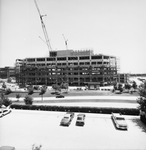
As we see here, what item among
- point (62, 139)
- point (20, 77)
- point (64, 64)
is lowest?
point (62, 139)

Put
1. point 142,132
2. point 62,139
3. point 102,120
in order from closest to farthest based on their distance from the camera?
point 62,139 < point 142,132 < point 102,120

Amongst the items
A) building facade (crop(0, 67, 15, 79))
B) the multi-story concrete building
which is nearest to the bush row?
the multi-story concrete building

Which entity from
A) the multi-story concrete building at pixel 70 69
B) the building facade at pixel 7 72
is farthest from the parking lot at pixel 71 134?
the building facade at pixel 7 72

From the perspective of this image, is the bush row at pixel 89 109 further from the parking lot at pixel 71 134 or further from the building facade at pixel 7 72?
the building facade at pixel 7 72

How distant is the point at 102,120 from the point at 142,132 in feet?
26.8

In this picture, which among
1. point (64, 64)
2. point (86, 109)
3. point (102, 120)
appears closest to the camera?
point (102, 120)

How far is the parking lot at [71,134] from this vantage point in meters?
20.8

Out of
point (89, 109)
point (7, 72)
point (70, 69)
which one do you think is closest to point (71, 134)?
point (89, 109)

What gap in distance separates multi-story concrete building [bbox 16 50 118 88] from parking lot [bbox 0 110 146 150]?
7141 cm

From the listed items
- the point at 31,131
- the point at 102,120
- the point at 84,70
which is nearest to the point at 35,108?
the point at 31,131

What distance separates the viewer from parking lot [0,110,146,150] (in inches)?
818

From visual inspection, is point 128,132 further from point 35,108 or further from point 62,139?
point 35,108

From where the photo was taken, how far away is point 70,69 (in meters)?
110

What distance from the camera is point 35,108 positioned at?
41.0 m
